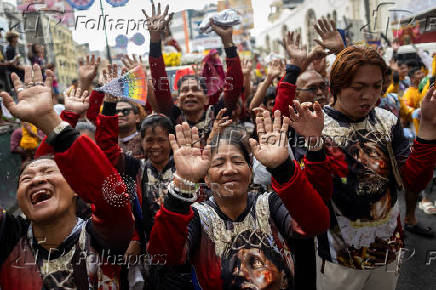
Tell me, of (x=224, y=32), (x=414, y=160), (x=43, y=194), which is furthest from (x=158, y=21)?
(x=414, y=160)

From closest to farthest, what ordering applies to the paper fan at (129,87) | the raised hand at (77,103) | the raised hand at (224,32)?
the raised hand at (77,103) → the paper fan at (129,87) → the raised hand at (224,32)

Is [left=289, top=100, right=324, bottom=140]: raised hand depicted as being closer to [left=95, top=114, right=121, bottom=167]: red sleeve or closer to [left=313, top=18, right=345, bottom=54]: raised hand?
[left=313, top=18, right=345, bottom=54]: raised hand

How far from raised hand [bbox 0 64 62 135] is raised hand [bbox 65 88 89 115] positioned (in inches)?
21.0

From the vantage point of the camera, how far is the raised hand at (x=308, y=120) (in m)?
1.66

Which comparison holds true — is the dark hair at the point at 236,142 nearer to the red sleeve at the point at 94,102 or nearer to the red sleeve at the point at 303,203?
the red sleeve at the point at 303,203

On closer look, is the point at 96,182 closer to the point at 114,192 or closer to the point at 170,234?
the point at 114,192

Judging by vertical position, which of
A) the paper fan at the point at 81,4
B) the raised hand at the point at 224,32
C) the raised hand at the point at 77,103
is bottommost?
the raised hand at the point at 77,103

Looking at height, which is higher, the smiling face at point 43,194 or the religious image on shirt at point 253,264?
the smiling face at point 43,194

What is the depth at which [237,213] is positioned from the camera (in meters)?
1.70

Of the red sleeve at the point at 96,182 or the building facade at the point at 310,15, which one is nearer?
the red sleeve at the point at 96,182

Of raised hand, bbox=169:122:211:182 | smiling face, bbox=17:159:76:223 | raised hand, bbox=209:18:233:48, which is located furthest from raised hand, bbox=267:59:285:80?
smiling face, bbox=17:159:76:223

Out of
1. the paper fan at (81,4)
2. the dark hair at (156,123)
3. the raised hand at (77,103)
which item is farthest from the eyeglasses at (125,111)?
the raised hand at (77,103)

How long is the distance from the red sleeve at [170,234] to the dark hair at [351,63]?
3.52 ft

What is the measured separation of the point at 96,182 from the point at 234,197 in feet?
2.07
